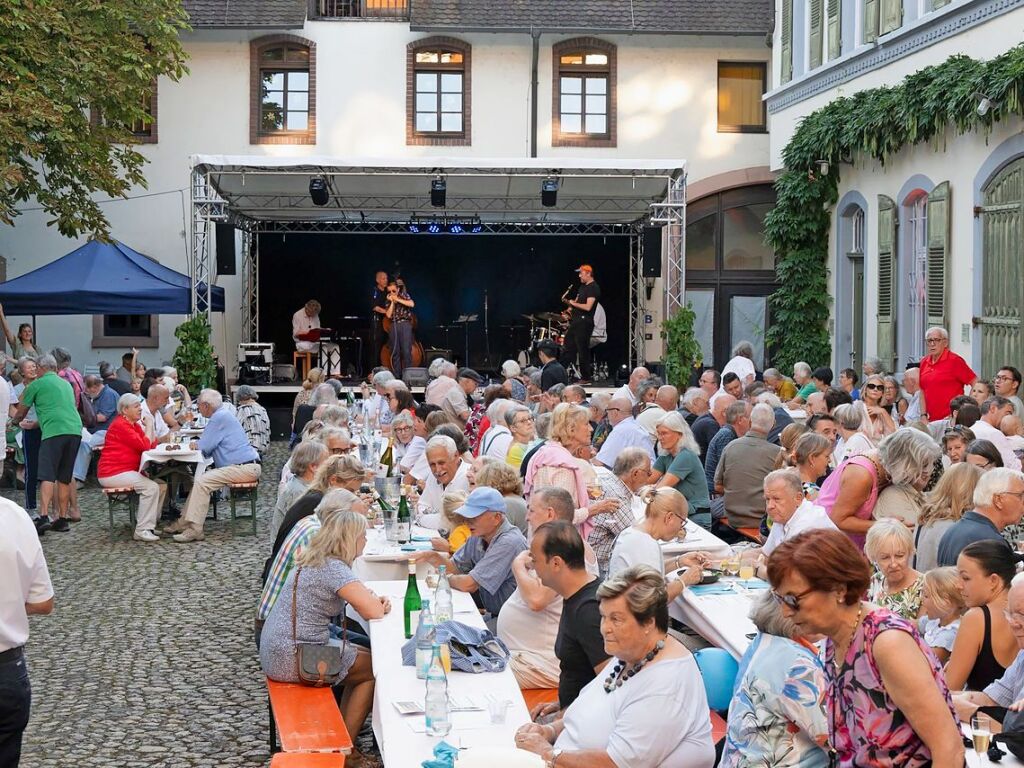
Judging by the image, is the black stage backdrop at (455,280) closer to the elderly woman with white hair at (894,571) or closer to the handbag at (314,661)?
the handbag at (314,661)

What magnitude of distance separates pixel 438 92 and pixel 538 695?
19.6 metres

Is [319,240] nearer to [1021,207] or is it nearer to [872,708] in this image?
[1021,207]

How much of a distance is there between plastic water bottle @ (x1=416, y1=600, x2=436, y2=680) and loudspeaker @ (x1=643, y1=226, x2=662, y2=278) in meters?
17.2

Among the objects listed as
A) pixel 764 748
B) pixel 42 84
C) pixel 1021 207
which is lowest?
pixel 764 748

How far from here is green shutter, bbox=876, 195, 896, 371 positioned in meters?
17.7

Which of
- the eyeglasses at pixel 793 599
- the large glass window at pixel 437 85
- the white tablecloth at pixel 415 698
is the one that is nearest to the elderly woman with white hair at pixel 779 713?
the eyeglasses at pixel 793 599

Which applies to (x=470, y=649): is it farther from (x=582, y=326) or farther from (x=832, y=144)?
(x=582, y=326)

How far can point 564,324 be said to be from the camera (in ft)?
81.4

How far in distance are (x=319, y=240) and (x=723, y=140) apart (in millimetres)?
7409

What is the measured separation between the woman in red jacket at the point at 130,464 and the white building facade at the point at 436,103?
454 inches

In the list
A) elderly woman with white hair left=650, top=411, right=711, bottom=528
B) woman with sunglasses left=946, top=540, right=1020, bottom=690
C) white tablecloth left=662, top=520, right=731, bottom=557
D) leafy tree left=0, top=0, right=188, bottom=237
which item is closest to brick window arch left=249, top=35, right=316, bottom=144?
leafy tree left=0, top=0, right=188, bottom=237

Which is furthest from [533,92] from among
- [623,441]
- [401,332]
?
[623,441]

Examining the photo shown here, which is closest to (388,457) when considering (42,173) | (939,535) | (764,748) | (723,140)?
(939,535)

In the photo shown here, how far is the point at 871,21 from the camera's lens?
1791 cm
